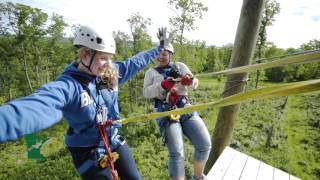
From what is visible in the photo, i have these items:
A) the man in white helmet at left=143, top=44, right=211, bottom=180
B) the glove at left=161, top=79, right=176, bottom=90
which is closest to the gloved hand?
the man in white helmet at left=143, top=44, right=211, bottom=180

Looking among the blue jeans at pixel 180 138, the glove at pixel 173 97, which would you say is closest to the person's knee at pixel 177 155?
the blue jeans at pixel 180 138

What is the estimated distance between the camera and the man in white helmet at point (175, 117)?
3350 millimetres

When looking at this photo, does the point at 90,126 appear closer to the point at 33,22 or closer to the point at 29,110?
the point at 29,110

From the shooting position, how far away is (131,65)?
126 inches

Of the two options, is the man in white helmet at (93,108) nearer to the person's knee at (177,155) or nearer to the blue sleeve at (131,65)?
the blue sleeve at (131,65)

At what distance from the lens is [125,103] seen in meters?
27.0

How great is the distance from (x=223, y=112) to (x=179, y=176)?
4.48 feet

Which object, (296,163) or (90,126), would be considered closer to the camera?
(90,126)

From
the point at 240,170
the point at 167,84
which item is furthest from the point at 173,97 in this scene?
the point at 240,170

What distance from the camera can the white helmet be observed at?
243 cm

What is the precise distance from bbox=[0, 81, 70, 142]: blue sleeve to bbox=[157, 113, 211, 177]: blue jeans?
190cm

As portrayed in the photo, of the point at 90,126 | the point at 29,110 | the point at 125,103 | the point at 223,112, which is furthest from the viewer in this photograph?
the point at 125,103

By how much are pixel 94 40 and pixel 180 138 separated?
1.65 meters

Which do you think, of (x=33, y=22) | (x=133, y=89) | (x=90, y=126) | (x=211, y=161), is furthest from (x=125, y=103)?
(x=90, y=126)
